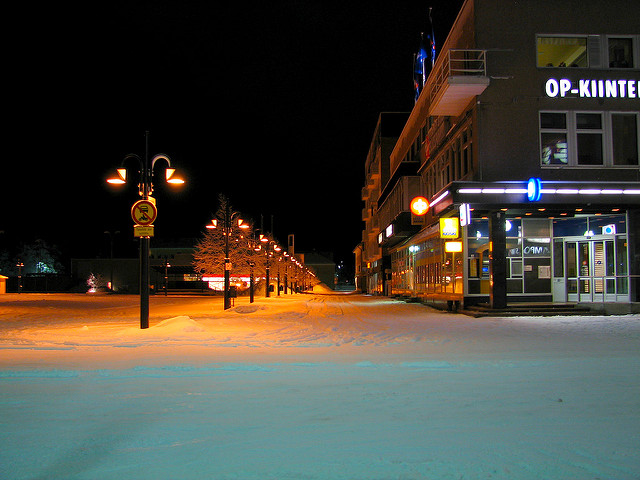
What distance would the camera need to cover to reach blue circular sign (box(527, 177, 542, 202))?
2089cm

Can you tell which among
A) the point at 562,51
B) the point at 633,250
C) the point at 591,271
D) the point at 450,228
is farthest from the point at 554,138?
the point at 591,271

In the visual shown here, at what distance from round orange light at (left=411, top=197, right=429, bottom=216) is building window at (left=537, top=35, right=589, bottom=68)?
1053 cm

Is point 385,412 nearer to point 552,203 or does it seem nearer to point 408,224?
point 552,203

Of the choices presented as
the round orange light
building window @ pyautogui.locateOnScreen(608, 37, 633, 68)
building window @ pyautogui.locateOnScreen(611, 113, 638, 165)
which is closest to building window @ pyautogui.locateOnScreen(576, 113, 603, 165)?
building window @ pyautogui.locateOnScreen(611, 113, 638, 165)

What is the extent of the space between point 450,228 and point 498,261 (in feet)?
11.3

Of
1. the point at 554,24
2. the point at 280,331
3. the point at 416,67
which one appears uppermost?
the point at 416,67

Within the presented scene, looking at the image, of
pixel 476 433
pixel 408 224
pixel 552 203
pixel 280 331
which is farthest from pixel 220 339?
pixel 408 224

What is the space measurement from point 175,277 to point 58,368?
283 ft

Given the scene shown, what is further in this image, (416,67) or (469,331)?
(416,67)

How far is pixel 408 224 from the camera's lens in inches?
1419

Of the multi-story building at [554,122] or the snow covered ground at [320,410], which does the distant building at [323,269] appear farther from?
the snow covered ground at [320,410]

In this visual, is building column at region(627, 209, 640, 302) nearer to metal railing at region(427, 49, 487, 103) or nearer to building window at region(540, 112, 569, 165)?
building window at region(540, 112, 569, 165)

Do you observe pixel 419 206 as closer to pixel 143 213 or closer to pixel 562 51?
pixel 562 51

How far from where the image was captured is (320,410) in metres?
6.73
